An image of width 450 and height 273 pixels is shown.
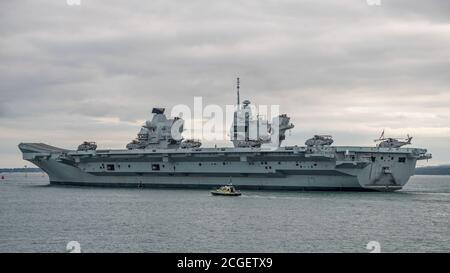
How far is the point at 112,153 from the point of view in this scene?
182 ft

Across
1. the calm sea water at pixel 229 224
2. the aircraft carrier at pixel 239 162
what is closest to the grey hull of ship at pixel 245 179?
the aircraft carrier at pixel 239 162

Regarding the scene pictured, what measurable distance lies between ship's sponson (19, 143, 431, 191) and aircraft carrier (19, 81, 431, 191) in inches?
2.5

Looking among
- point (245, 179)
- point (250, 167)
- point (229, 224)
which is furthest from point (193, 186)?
point (229, 224)

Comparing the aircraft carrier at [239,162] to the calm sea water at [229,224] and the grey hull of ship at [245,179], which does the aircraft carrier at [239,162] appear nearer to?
the grey hull of ship at [245,179]

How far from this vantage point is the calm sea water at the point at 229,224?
2258 centimetres

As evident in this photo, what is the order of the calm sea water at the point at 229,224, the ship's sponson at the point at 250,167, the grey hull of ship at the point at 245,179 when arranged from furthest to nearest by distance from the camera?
the grey hull of ship at the point at 245,179 < the ship's sponson at the point at 250,167 < the calm sea water at the point at 229,224

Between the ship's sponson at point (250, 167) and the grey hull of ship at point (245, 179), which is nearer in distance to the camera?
the ship's sponson at point (250, 167)

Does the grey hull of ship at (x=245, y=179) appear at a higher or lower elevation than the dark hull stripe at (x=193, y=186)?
higher

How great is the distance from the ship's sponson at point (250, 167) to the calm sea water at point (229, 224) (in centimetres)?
437
